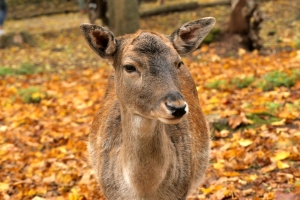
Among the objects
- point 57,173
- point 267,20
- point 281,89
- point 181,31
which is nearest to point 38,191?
point 57,173

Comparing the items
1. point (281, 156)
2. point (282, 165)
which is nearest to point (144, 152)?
point (282, 165)

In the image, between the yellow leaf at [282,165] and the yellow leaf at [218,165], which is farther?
the yellow leaf at [218,165]

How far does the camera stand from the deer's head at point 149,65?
3.38 meters

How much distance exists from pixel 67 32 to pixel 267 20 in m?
6.47

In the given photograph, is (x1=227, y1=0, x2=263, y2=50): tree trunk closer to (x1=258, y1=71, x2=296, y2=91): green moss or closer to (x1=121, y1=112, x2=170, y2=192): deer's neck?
(x1=258, y1=71, x2=296, y2=91): green moss

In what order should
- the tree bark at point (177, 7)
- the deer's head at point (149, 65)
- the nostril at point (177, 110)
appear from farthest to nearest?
the tree bark at point (177, 7), the deer's head at point (149, 65), the nostril at point (177, 110)

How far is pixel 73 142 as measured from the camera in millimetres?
7629

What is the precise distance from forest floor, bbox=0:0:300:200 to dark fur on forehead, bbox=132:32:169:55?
7.02ft

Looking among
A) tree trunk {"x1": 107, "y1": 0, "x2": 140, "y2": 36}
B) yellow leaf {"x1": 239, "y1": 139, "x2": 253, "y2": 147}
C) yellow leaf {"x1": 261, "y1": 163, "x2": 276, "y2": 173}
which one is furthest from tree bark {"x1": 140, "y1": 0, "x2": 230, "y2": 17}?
yellow leaf {"x1": 261, "y1": 163, "x2": 276, "y2": 173}

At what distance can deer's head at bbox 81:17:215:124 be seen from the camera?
338 centimetres

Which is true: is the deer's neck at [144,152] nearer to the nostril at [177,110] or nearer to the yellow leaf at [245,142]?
the nostril at [177,110]

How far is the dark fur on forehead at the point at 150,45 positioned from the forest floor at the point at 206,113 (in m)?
2.14

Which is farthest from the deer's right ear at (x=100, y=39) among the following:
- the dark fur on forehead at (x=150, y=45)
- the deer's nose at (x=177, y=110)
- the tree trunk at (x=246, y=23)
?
the tree trunk at (x=246, y=23)

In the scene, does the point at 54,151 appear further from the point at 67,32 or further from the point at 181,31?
the point at 67,32
